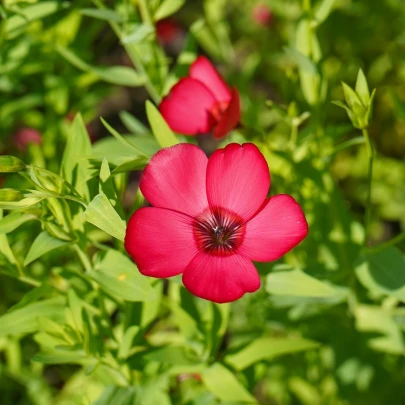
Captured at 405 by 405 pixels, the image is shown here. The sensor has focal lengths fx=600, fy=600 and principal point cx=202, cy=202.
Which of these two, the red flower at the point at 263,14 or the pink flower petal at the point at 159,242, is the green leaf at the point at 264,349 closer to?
the pink flower petal at the point at 159,242

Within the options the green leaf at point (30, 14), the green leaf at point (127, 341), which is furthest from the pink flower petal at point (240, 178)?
the green leaf at point (30, 14)

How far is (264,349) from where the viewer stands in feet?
4.47

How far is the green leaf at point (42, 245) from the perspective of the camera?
3.57 ft

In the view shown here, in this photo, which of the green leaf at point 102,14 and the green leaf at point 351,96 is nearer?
the green leaf at point 351,96

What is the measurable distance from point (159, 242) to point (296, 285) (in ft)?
1.29

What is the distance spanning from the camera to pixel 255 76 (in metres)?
2.78

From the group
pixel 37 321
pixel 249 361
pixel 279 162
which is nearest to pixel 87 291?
pixel 37 321

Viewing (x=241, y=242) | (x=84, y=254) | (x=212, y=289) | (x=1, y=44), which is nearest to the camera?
(x=212, y=289)

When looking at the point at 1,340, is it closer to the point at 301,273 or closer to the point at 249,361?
the point at 249,361

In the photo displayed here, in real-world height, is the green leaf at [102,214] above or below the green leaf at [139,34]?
below

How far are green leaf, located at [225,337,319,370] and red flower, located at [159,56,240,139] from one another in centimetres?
50

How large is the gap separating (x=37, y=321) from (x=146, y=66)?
691 mm

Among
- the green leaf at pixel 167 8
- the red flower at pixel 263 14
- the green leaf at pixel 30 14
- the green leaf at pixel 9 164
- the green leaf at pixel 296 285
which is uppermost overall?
the green leaf at pixel 30 14

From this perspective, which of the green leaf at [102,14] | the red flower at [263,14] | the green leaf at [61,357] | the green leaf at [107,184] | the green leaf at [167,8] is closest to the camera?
the green leaf at [107,184]
